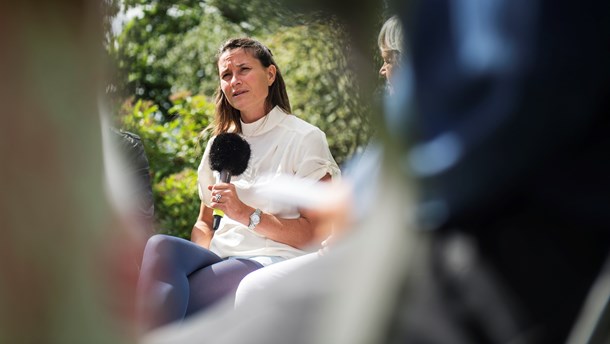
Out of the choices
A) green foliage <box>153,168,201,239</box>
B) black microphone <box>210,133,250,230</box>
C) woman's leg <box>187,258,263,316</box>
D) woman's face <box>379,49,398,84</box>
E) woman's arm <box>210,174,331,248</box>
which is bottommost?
green foliage <box>153,168,201,239</box>

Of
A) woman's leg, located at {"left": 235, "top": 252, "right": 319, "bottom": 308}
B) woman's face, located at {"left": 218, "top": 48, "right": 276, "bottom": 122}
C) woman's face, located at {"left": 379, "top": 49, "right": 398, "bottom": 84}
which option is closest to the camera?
woman's face, located at {"left": 379, "top": 49, "right": 398, "bottom": 84}

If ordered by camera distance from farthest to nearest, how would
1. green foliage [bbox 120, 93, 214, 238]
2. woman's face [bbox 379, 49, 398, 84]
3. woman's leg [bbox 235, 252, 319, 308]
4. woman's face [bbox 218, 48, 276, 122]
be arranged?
green foliage [bbox 120, 93, 214, 238]
woman's face [bbox 218, 48, 276, 122]
woman's leg [bbox 235, 252, 319, 308]
woman's face [bbox 379, 49, 398, 84]

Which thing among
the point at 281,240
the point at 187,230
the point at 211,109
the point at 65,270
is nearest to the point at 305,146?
the point at 281,240

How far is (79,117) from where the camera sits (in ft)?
2.50

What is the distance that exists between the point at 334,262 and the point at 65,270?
0.25 metres

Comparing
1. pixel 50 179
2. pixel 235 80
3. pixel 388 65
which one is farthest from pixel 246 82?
pixel 50 179

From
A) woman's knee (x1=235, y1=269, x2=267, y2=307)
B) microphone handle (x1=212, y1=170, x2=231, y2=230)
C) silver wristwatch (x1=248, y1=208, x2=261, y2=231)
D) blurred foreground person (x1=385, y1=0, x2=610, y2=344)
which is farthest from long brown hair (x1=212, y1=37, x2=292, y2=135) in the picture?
blurred foreground person (x1=385, y1=0, x2=610, y2=344)

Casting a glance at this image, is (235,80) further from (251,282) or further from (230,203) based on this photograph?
(251,282)

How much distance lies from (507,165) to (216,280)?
169 centimetres

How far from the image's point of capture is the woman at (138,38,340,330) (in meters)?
2.25

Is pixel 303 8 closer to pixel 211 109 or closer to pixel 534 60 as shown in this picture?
pixel 534 60

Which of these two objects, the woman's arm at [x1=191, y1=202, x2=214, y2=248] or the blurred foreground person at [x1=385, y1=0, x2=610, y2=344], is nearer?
the blurred foreground person at [x1=385, y1=0, x2=610, y2=344]

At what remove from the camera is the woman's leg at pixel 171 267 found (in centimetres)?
216

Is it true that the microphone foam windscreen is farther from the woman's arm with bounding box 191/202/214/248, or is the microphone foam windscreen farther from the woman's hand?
the woman's arm with bounding box 191/202/214/248
